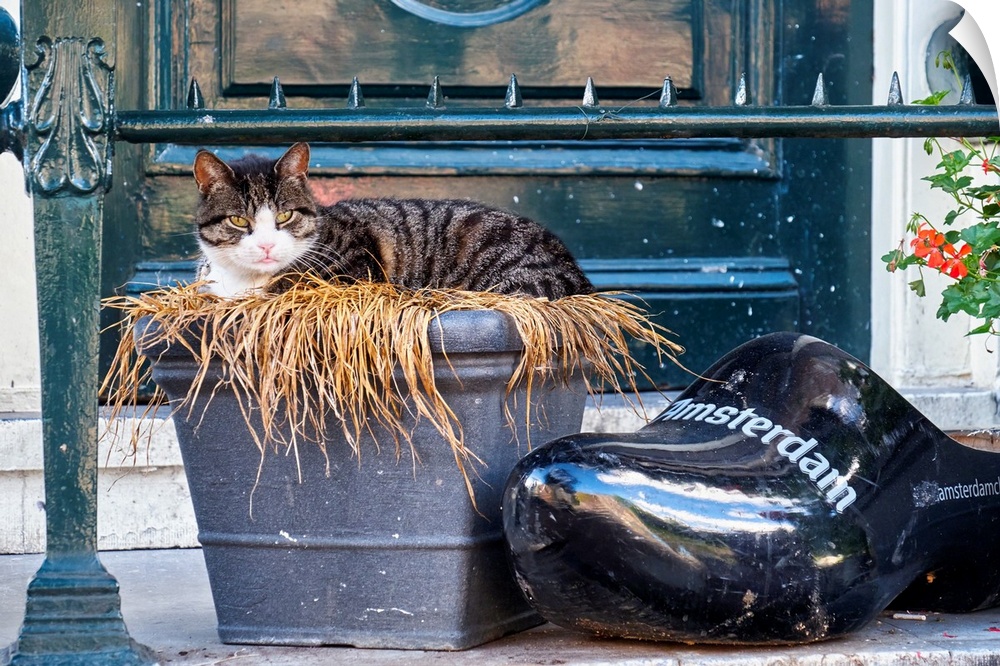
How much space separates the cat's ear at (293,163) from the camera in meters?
1.96

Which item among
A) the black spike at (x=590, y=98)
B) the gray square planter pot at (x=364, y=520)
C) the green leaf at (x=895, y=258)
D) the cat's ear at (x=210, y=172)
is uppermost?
the black spike at (x=590, y=98)

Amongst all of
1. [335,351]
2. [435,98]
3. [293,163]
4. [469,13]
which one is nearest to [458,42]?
[469,13]

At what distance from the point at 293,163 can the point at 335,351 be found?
2.19 ft

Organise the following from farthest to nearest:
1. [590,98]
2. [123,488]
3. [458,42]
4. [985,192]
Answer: [458,42], [123,488], [985,192], [590,98]

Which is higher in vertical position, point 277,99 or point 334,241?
point 277,99

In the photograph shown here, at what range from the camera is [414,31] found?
2465 millimetres

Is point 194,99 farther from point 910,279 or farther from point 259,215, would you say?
point 910,279

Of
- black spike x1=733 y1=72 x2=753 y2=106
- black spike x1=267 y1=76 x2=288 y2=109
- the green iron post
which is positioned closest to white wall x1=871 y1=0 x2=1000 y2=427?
black spike x1=733 y1=72 x2=753 y2=106

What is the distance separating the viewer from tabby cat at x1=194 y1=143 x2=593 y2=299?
76.7 inches

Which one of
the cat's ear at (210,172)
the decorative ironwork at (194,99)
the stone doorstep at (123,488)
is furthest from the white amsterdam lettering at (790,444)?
the cat's ear at (210,172)

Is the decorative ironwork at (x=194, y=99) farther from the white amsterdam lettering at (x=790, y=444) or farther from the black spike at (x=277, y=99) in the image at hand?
the white amsterdam lettering at (x=790, y=444)

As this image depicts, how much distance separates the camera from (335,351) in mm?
1406

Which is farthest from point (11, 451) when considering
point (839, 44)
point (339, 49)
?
point (839, 44)

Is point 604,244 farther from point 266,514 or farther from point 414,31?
point 266,514
